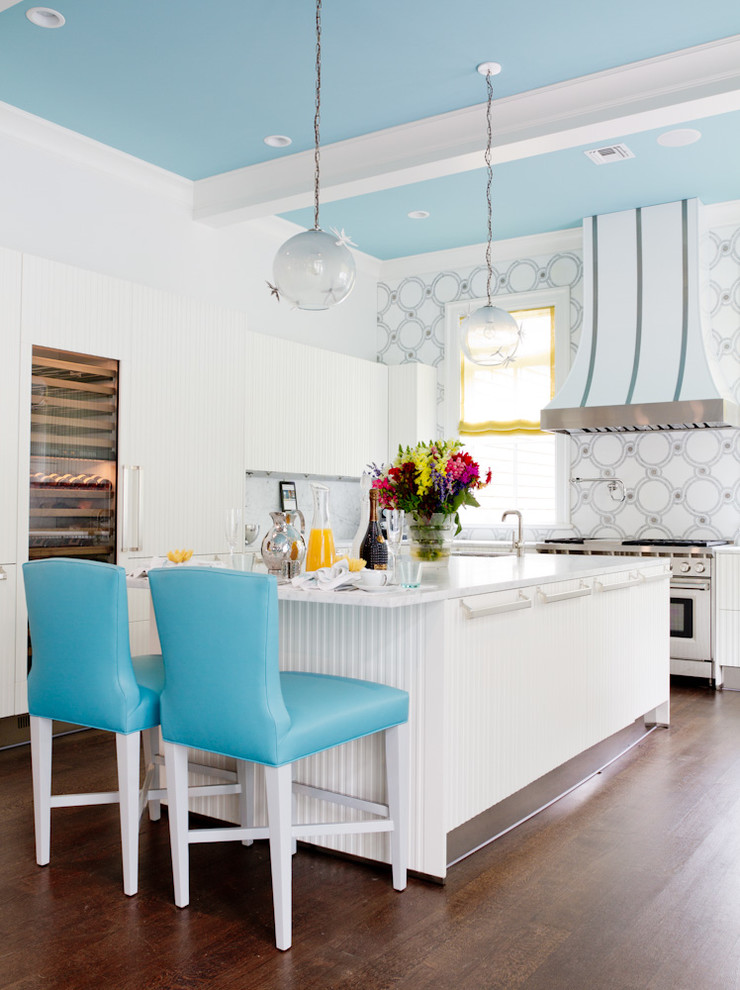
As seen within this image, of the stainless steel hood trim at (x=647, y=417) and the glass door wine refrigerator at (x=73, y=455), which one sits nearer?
the glass door wine refrigerator at (x=73, y=455)

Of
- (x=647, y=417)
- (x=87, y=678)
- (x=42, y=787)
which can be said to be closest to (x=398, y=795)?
(x=87, y=678)

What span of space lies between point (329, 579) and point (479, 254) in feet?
14.8

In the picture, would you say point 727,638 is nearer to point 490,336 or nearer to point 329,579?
point 490,336

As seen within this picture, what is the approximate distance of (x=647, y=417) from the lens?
5.16 m

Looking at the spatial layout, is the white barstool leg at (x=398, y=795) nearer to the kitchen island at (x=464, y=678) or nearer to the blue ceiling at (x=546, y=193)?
the kitchen island at (x=464, y=678)

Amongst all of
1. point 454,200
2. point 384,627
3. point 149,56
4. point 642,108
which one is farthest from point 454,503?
point 454,200

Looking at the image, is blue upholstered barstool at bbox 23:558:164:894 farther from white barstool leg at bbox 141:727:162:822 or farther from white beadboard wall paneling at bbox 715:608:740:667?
white beadboard wall paneling at bbox 715:608:740:667

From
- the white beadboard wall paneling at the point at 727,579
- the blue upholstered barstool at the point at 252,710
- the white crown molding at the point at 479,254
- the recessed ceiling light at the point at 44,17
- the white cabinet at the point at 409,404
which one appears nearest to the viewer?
the blue upholstered barstool at the point at 252,710

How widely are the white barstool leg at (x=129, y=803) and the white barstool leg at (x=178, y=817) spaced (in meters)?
0.12

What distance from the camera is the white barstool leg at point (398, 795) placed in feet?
7.53

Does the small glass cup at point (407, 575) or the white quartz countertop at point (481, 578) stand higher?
the small glass cup at point (407, 575)

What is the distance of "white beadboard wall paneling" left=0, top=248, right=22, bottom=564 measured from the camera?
355 cm

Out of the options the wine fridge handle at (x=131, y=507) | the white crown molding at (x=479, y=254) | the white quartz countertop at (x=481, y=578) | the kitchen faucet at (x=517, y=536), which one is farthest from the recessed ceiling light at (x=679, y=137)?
the wine fridge handle at (x=131, y=507)

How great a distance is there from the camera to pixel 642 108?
12.6 feet
